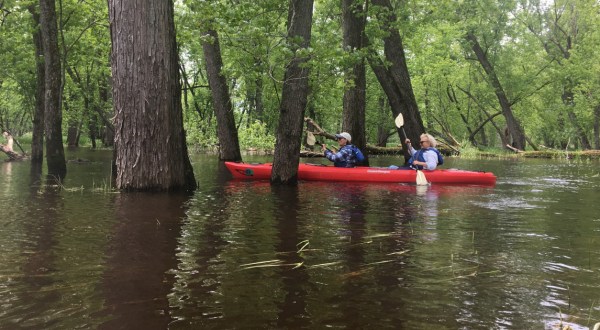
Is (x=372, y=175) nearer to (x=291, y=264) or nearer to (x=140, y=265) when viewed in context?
(x=291, y=264)

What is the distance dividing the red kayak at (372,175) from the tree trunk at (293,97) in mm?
1121

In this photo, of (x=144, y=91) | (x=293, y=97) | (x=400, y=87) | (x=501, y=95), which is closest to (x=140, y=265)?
(x=144, y=91)

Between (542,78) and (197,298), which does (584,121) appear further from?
(197,298)

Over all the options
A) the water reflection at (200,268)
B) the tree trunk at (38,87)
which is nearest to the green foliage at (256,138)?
the tree trunk at (38,87)

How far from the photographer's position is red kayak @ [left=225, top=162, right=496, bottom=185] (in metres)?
11.0

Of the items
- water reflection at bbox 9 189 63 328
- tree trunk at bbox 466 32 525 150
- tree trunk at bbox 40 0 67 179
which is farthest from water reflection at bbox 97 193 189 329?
tree trunk at bbox 466 32 525 150

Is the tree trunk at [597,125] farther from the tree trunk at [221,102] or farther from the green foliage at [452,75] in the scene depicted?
the tree trunk at [221,102]

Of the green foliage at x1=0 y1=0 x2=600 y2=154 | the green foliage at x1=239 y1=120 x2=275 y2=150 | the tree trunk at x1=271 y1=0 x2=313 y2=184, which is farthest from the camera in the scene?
the green foliage at x1=239 y1=120 x2=275 y2=150

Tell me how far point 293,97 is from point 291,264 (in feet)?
19.5

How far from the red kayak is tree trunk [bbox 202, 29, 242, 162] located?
18.5 feet

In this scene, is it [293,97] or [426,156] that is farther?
[426,156]

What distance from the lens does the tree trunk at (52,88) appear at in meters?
11.4

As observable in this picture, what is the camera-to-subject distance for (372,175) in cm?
1109

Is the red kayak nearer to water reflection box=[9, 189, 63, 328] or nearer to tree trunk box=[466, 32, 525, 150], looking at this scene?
water reflection box=[9, 189, 63, 328]
